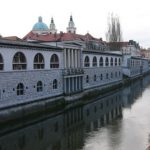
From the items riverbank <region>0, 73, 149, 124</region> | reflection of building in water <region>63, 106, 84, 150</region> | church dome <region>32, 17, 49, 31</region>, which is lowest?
reflection of building in water <region>63, 106, 84, 150</region>

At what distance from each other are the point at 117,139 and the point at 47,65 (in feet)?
53.5

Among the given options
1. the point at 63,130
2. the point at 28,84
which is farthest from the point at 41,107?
the point at 63,130

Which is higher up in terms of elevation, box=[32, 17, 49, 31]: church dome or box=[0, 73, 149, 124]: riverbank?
box=[32, 17, 49, 31]: church dome

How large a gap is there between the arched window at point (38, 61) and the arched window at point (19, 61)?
7.32 feet

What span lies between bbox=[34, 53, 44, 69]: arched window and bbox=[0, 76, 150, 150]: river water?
5.71m

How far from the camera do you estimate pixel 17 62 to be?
1342 inches

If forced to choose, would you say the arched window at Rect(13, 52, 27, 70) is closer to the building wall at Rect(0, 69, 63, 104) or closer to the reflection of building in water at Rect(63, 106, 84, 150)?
the building wall at Rect(0, 69, 63, 104)

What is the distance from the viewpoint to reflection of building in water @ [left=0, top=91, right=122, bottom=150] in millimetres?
25125

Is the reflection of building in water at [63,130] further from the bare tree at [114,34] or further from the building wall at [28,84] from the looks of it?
the bare tree at [114,34]

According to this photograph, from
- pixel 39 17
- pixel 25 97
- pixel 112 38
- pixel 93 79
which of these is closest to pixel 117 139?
pixel 25 97

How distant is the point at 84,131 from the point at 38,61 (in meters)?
11.3

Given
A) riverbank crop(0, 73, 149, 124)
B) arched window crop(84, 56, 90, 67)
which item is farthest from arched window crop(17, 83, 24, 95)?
arched window crop(84, 56, 90, 67)

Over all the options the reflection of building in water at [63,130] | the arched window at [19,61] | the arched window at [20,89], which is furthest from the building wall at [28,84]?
the reflection of building in water at [63,130]

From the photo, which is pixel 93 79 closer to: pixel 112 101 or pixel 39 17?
pixel 112 101
